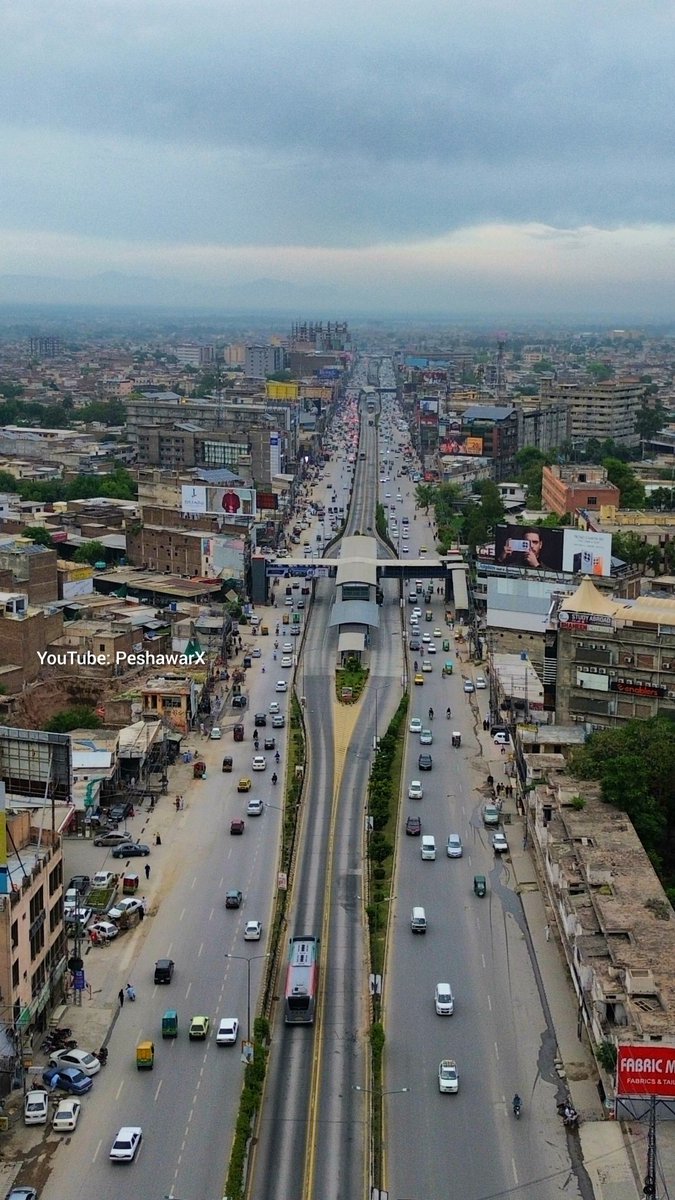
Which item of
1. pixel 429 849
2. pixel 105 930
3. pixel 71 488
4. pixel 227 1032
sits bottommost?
pixel 429 849

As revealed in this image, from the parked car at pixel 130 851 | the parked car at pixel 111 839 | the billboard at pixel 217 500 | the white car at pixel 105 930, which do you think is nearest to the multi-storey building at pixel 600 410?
the billboard at pixel 217 500

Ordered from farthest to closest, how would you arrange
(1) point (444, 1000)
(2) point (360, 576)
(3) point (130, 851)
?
(2) point (360, 576), (3) point (130, 851), (1) point (444, 1000)

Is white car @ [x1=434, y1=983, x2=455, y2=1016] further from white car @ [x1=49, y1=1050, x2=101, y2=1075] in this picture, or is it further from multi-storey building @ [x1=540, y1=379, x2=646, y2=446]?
multi-storey building @ [x1=540, y1=379, x2=646, y2=446]

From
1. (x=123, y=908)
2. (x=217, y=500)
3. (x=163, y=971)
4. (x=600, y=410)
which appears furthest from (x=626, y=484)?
(x=163, y=971)

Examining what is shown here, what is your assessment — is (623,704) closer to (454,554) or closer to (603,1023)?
(603,1023)

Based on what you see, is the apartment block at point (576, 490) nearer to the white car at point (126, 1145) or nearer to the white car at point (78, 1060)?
the white car at point (78, 1060)

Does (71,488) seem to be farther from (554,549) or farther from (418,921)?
(418,921)
